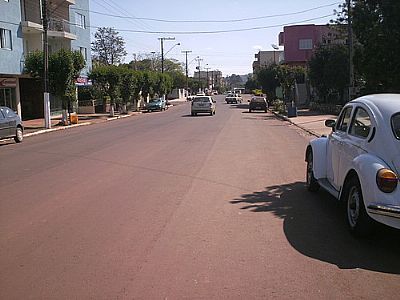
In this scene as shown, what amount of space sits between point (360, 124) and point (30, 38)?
125 ft

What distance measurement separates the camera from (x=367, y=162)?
6012mm

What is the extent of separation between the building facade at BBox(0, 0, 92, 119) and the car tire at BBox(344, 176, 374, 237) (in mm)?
29763

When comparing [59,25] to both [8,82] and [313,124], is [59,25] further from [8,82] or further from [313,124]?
[313,124]

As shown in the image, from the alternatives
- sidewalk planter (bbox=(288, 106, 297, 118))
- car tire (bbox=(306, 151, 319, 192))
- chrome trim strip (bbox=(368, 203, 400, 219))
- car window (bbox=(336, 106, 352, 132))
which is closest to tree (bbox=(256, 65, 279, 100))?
sidewalk planter (bbox=(288, 106, 297, 118))

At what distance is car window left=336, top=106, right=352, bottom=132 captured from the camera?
764 centimetres

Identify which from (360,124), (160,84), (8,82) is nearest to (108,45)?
(160,84)

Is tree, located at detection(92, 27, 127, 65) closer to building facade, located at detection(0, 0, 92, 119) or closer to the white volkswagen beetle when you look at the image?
building facade, located at detection(0, 0, 92, 119)

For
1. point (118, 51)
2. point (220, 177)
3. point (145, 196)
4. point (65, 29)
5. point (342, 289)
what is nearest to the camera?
point (342, 289)

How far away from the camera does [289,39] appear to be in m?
75.8

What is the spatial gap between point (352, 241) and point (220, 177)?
500 centimetres

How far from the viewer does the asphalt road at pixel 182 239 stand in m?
4.73

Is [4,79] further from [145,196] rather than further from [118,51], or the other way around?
[118,51]

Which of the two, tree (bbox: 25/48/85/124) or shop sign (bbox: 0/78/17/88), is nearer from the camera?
tree (bbox: 25/48/85/124)

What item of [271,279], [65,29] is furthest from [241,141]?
[65,29]
